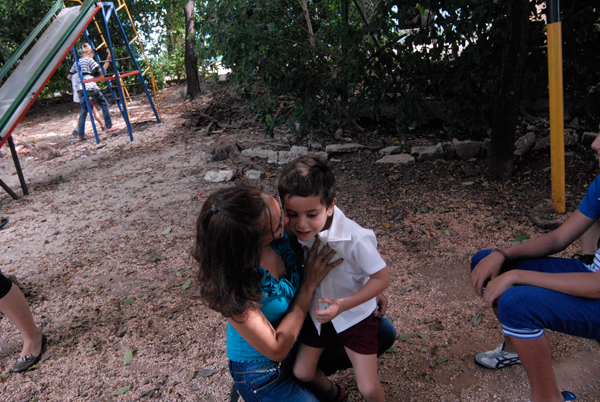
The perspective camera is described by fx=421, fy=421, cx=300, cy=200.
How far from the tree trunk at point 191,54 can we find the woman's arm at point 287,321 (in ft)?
25.6

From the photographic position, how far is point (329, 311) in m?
1.56

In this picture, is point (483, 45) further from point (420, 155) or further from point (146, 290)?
point (146, 290)

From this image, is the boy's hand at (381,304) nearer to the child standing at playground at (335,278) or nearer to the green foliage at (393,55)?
the child standing at playground at (335,278)

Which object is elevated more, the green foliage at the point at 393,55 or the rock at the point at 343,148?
the green foliage at the point at 393,55

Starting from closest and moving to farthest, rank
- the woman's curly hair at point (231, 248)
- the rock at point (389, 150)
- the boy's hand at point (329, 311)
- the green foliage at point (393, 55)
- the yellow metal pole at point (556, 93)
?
the woman's curly hair at point (231, 248) < the boy's hand at point (329, 311) < the yellow metal pole at point (556, 93) < the green foliage at point (393, 55) < the rock at point (389, 150)

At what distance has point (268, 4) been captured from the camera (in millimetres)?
5004

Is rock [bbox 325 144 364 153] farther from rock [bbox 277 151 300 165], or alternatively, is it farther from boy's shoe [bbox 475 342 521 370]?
boy's shoe [bbox 475 342 521 370]

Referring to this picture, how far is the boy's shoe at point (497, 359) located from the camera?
83.0 inches

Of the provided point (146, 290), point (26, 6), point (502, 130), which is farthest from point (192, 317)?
point (26, 6)

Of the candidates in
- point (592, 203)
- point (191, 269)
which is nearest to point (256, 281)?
point (592, 203)

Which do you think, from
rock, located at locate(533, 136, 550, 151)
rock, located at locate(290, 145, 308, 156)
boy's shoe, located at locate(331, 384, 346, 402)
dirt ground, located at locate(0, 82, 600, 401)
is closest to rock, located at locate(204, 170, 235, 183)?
dirt ground, located at locate(0, 82, 600, 401)

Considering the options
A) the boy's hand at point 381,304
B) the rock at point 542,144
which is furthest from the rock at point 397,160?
the boy's hand at point 381,304

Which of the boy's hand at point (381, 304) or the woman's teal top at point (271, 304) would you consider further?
the boy's hand at point (381, 304)

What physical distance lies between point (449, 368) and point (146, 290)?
7.41ft
